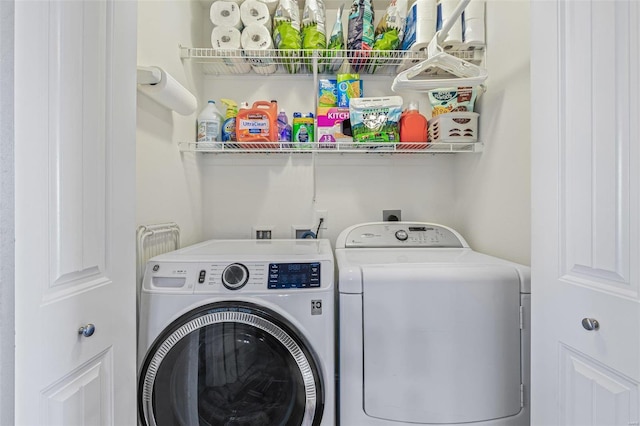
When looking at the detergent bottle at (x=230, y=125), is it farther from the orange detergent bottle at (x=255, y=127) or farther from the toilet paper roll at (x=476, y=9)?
the toilet paper roll at (x=476, y=9)

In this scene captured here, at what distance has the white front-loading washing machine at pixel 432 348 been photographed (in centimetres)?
109

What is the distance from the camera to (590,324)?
71 cm

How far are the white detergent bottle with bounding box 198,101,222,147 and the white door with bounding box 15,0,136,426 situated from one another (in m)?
0.79

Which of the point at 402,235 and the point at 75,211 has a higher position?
the point at 75,211

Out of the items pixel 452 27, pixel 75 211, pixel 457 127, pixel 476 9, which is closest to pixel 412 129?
pixel 457 127

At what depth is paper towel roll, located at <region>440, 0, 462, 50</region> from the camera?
1.58 metres

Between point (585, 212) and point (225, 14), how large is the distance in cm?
182

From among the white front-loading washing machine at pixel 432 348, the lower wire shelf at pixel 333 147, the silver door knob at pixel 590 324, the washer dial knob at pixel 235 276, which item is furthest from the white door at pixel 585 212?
the washer dial knob at pixel 235 276

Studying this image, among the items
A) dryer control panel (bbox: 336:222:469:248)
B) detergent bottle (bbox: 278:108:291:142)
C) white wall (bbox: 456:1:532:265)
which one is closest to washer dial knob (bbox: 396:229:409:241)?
dryer control panel (bbox: 336:222:469:248)

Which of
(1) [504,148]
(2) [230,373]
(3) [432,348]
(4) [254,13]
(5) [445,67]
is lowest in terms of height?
(2) [230,373]

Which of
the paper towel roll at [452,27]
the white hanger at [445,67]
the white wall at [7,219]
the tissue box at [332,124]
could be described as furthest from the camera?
the tissue box at [332,124]

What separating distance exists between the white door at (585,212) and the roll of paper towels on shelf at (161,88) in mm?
1292

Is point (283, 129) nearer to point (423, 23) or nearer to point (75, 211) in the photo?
point (423, 23)

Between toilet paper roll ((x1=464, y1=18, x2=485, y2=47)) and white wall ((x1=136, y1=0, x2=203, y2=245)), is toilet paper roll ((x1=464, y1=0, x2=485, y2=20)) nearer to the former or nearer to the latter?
toilet paper roll ((x1=464, y1=18, x2=485, y2=47))
